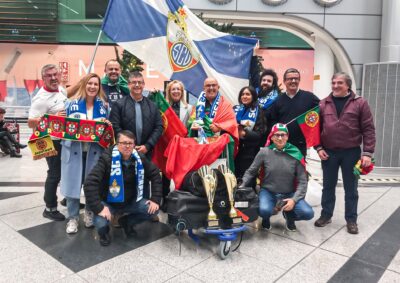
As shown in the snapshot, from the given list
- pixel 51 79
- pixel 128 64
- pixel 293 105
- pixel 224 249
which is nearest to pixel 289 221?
pixel 224 249

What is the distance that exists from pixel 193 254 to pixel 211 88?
165 cm

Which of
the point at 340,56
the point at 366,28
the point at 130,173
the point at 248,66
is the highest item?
the point at 366,28

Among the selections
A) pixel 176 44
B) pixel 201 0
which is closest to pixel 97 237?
pixel 176 44

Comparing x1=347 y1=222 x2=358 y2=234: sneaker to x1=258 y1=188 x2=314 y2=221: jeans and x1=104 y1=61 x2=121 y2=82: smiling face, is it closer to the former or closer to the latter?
x1=258 y1=188 x2=314 y2=221: jeans

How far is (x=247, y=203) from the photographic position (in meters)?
3.02

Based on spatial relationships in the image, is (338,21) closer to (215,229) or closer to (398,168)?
(398,168)

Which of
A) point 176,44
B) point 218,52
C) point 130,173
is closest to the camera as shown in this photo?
point 130,173

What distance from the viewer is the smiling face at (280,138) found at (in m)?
3.29

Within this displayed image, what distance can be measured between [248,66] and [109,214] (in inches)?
105

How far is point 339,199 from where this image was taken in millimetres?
4770

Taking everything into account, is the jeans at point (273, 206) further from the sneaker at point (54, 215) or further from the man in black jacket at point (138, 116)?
the sneaker at point (54, 215)

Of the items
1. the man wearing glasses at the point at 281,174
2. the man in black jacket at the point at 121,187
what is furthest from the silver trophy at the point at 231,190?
the man in black jacket at the point at 121,187

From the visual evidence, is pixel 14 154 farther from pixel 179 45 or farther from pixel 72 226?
pixel 179 45

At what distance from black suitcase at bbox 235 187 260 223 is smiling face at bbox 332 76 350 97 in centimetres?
140
